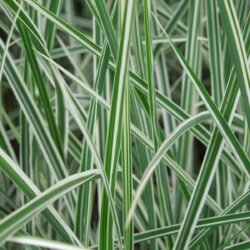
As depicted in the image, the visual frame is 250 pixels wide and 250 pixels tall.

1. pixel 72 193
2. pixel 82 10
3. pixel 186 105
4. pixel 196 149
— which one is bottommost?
pixel 196 149

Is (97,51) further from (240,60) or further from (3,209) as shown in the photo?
(3,209)

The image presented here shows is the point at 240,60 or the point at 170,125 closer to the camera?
the point at 240,60

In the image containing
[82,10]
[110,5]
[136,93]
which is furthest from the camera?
[82,10]

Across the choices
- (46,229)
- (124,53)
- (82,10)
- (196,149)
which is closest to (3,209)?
(46,229)

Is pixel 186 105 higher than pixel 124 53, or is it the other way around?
pixel 124 53

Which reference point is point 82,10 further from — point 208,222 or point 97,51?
point 208,222

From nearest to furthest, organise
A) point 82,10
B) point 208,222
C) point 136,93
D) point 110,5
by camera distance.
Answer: point 208,222 < point 136,93 < point 110,5 < point 82,10
